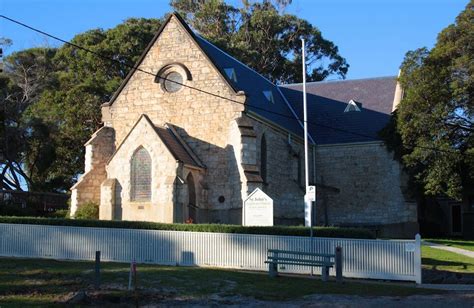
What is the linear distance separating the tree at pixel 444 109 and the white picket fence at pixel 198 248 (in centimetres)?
1269

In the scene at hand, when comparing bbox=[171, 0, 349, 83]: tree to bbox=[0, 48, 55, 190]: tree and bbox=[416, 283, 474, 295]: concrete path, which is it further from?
bbox=[416, 283, 474, 295]: concrete path

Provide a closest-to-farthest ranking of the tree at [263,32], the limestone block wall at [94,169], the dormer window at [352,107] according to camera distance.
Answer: the limestone block wall at [94,169]
the dormer window at [352,107]
the tree at [263,32]

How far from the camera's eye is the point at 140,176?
30359mm

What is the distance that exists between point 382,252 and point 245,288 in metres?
6.07

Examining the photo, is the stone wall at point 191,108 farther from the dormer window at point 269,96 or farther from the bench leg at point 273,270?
the bench leg at point 273,270

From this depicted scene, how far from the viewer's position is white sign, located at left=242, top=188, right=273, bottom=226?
74.6ft

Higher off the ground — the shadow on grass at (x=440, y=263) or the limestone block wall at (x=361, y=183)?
the limestone block wall at (x=361, y=183)

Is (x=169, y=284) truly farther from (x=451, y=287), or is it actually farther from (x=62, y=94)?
(x=62, y=94)

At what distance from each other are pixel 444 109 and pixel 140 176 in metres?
15.9

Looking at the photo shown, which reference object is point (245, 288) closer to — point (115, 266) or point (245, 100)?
point (115, 266)

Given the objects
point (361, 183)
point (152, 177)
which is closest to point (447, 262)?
point (152, 177)

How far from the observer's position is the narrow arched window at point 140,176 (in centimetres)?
3016

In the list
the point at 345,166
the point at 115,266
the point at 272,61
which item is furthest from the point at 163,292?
the point at 272,61

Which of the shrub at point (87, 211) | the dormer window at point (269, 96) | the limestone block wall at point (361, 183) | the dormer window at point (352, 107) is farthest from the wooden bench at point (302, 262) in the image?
the dormer window at point (352, 107)
